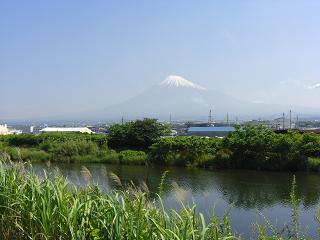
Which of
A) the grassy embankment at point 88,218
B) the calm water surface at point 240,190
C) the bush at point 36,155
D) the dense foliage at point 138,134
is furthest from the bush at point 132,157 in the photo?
the grassy embankment at point 88,218

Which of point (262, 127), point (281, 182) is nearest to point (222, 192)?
point (281, 182)

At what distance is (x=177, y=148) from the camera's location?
25.2 metres

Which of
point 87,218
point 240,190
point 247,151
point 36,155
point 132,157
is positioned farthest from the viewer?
point 36,155

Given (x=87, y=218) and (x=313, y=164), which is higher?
(x=87, y=218)

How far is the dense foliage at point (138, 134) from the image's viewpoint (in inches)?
1133

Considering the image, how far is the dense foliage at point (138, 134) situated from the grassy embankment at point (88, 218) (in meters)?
23.8

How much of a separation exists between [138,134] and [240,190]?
1308cm

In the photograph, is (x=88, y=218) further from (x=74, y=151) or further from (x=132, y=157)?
(x=74, y=151)

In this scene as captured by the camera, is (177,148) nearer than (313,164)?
No

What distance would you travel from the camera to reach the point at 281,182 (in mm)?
18438

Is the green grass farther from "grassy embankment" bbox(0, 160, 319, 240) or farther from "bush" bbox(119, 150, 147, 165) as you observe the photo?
"bush" bbox(119, 150, 147, 165)

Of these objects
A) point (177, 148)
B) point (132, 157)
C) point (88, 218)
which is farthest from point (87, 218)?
point (132, 157)

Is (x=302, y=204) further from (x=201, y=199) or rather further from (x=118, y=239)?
(x=118, y=239)

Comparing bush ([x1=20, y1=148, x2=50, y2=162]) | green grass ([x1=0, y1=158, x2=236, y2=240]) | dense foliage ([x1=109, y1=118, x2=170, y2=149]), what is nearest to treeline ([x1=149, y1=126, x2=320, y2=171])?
dense foliage ([x1=109, y1=118, x2=170, y2=149])
